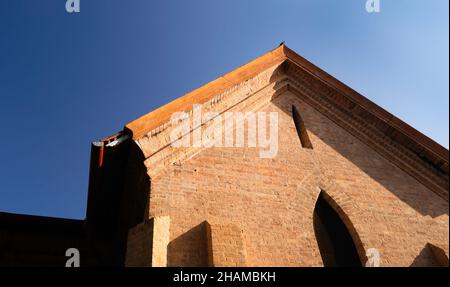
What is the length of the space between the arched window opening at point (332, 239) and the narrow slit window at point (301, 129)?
113cm

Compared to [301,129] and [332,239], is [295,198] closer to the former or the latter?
[332,239]

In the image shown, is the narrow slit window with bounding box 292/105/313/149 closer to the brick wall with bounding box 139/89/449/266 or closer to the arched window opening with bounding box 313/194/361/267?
the brick wall with bounding box 139/89/449/266

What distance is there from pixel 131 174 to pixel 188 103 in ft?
5.42

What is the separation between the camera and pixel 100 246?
842 centimetres

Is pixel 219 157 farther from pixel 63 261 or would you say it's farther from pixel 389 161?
pixel 63 261

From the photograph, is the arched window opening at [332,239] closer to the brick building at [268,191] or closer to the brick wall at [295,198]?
the brick building at [268,191]

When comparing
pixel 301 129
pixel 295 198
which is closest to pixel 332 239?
pixel 295 198

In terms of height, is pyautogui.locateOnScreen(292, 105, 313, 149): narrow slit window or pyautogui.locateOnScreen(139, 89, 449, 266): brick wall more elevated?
pyautogui.locateOnScreen(292, 105, 313, 149): narrow slit window

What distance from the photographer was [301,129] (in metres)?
7.11

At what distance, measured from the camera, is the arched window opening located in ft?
18.9

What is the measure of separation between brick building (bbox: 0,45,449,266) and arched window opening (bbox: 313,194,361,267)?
2cm

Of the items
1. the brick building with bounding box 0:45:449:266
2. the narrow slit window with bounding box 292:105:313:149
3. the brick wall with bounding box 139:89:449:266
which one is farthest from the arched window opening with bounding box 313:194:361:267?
the narrow slit window with bounding box 292:105:313:149

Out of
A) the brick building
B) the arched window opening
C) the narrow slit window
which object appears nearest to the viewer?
the brick building

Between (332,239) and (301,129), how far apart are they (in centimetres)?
226
